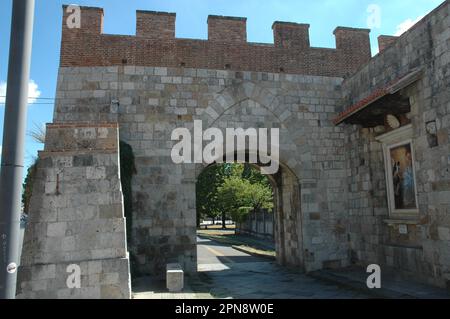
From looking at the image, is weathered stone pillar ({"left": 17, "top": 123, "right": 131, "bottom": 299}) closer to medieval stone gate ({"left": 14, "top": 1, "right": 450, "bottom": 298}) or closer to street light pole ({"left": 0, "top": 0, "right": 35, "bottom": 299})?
street light pole ({"left": 0, "top": 0, "right": 35, "bottom": 299})

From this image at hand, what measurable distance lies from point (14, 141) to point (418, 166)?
7451 millimetres

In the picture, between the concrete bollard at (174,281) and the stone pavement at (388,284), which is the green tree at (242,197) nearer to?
the stone pavement at (388,284)

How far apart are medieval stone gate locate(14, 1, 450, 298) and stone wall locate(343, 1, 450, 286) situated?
34mm

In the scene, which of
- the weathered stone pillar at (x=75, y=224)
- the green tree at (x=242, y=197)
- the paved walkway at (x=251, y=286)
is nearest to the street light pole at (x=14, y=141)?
the weathered stone pillar at (x=75, y=224)

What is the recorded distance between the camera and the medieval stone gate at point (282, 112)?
8195 millimetres

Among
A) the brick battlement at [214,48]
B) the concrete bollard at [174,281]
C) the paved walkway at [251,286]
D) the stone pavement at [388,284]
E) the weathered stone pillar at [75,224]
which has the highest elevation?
the brick battlement at [214,48]

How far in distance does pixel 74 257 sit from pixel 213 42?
724 cm

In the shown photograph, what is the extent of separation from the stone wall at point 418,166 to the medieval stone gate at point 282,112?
0.03 meters

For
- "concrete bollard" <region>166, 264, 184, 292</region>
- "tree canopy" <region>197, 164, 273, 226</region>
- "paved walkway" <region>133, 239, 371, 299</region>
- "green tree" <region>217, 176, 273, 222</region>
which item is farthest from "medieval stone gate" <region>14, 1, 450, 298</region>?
"green tree" <region>217, 176, 273, 222</region>

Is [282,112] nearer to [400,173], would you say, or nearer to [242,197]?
[400,173]

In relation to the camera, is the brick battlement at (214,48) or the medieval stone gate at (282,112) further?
the brick battlement at (214,48)

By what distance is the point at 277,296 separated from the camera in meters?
7.66

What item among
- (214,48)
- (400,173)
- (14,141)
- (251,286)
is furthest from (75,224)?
(400,173)
